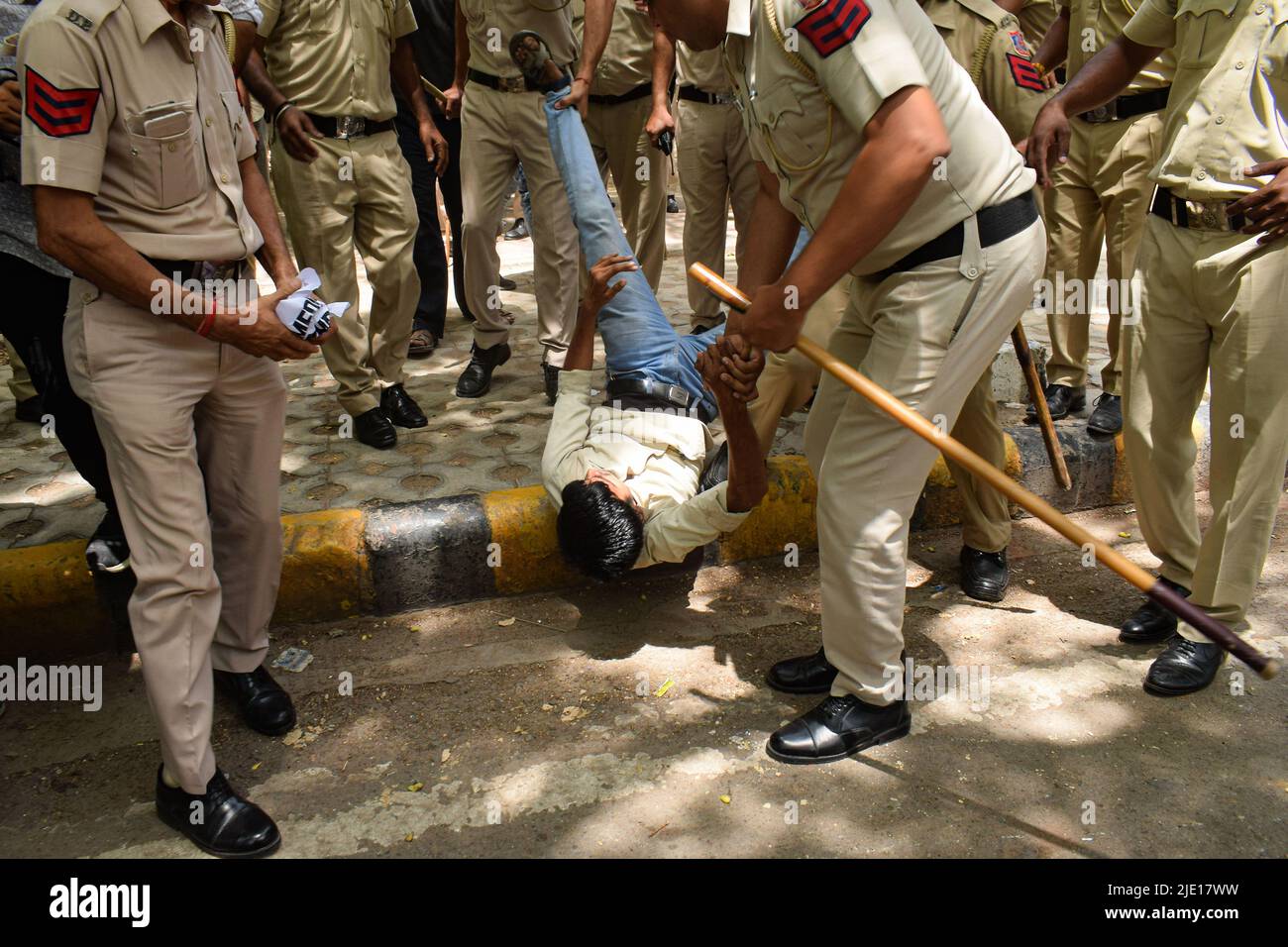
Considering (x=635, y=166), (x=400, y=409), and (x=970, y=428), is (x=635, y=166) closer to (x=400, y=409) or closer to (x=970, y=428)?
(x=400, y=409)

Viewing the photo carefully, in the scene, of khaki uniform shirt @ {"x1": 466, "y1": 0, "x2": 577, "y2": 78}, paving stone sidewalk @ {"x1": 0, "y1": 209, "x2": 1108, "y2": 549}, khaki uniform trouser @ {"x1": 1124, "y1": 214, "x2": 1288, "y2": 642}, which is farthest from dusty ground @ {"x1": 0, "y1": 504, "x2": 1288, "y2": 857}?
khaki uniform shirt @ {"x1": 466, "y1": 0, "x2": 577, "y2": 78}

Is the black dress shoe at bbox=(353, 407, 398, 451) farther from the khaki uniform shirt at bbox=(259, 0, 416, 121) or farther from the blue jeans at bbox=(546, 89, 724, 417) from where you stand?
the khaki uniform shirt at bbox=(259, 0, 416, 121)

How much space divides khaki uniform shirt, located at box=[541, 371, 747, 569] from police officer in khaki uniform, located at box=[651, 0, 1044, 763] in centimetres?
60

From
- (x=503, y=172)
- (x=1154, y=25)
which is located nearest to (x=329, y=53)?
(x=503, y=172)

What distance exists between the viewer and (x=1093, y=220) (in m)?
4.36

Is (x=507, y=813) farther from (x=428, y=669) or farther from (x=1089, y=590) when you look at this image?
(x=1089, y=590)

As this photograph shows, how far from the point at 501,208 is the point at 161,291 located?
2.59 metres

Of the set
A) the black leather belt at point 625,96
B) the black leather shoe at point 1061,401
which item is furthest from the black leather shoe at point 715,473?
the black leather belt at point 625,96

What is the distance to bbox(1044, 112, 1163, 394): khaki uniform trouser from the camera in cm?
409

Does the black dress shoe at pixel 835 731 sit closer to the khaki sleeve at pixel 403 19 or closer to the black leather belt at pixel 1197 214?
the black leather belt at pixel 1197 214

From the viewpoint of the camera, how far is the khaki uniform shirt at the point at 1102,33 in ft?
12.7

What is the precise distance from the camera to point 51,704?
9.75ft

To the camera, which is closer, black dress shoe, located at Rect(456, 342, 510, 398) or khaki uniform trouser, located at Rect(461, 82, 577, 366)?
khaki uniform trouser, located at Rect(461, 82, 577, 366)
